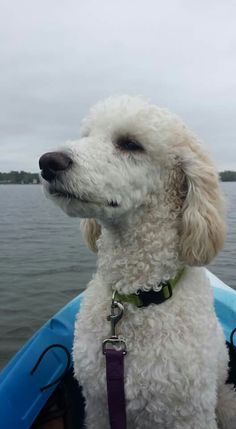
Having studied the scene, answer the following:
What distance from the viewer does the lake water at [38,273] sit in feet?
24.3

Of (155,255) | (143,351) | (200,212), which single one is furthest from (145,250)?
(143,351)

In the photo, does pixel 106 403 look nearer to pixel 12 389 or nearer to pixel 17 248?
pixel 12 389

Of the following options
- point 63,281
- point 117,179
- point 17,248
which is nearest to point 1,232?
point 17,248

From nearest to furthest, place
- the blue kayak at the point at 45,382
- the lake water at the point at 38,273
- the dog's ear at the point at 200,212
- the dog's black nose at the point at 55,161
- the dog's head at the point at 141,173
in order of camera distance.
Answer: the dog's black nose at the point at 55,161 < the dog's head at the point at 141,173 < the dog's ear at the point at 200,212 < the blue kayak at the point at 45,382 < the lake water at the point at 38,273

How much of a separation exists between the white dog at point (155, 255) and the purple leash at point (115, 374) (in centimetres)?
5

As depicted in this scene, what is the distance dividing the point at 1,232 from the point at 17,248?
3.84 meters

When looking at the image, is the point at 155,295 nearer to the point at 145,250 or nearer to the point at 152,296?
the point at 152,296

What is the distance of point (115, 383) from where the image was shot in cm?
256

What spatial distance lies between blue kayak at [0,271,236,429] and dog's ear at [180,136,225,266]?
1.29 meters

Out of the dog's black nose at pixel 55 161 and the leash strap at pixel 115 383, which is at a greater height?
the dog's black nose at pixel 55 161

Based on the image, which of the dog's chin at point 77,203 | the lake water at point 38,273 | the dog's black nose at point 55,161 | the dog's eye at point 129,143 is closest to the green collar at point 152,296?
the dog's chin at point 77,203

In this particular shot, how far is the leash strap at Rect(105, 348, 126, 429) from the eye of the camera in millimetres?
2553

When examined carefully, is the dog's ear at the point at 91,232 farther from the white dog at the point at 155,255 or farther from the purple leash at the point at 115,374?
the purple leash at the point at 115,374

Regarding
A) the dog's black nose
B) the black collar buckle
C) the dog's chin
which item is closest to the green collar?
the black collar buckle
